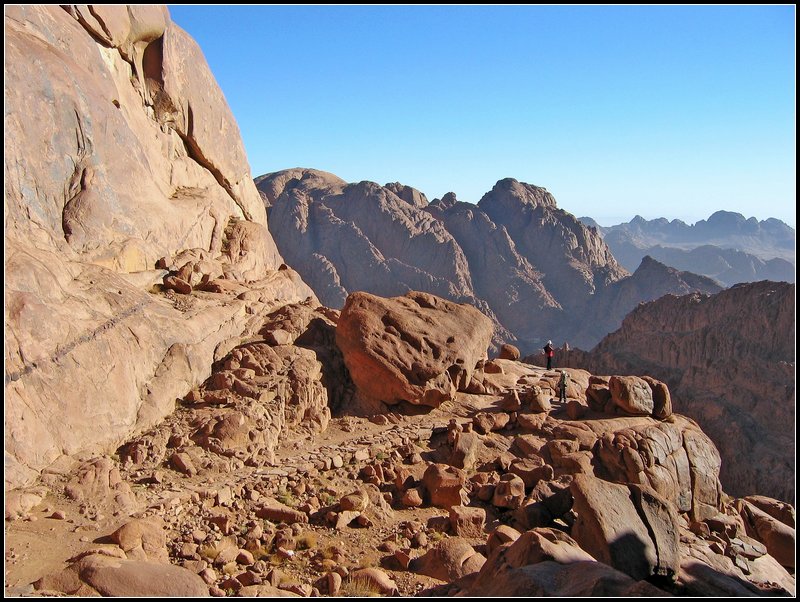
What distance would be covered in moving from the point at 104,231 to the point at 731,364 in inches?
1641

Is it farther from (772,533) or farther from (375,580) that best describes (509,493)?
(772,533)

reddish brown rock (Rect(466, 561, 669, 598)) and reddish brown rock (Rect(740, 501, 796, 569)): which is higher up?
reddish brown rock (Rect(466, 561, 669, 598))

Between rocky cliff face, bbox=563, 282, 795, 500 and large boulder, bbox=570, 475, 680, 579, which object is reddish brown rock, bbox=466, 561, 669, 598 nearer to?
large boulder, bbox=570, 475, 680, 579

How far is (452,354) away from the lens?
A: 56.2 ft

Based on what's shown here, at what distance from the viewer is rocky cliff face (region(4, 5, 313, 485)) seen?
10.6m

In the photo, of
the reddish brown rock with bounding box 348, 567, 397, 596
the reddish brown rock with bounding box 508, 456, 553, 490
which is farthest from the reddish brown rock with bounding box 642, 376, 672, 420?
the reddish brown rock with bounding box 348, 567, 397, 596

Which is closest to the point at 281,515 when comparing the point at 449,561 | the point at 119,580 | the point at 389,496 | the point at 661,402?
the point at 389,496

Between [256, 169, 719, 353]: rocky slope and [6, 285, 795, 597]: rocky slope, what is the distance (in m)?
53.9

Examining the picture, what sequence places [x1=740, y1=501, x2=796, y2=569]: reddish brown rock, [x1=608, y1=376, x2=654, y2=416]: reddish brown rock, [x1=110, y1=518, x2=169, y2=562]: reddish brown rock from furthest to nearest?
[x1=608, y1=376, x2=654, y2=416]: reddish brown rock < [x1=740, y1=501, x2=796, y2=569]: reddish brown rock < [x1=110, y1=518, x2=169, y2=562]: reddish brown rock

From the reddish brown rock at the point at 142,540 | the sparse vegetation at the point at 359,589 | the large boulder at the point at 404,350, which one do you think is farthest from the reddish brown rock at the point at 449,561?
the large boulder at the point at 404,350

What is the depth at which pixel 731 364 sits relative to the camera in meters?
41.9

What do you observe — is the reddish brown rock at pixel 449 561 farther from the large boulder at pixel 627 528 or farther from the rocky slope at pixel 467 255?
the rocky slope at pixel 467 255

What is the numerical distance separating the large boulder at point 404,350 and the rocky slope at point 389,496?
0.27 feet

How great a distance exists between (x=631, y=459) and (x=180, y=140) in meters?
16.9
